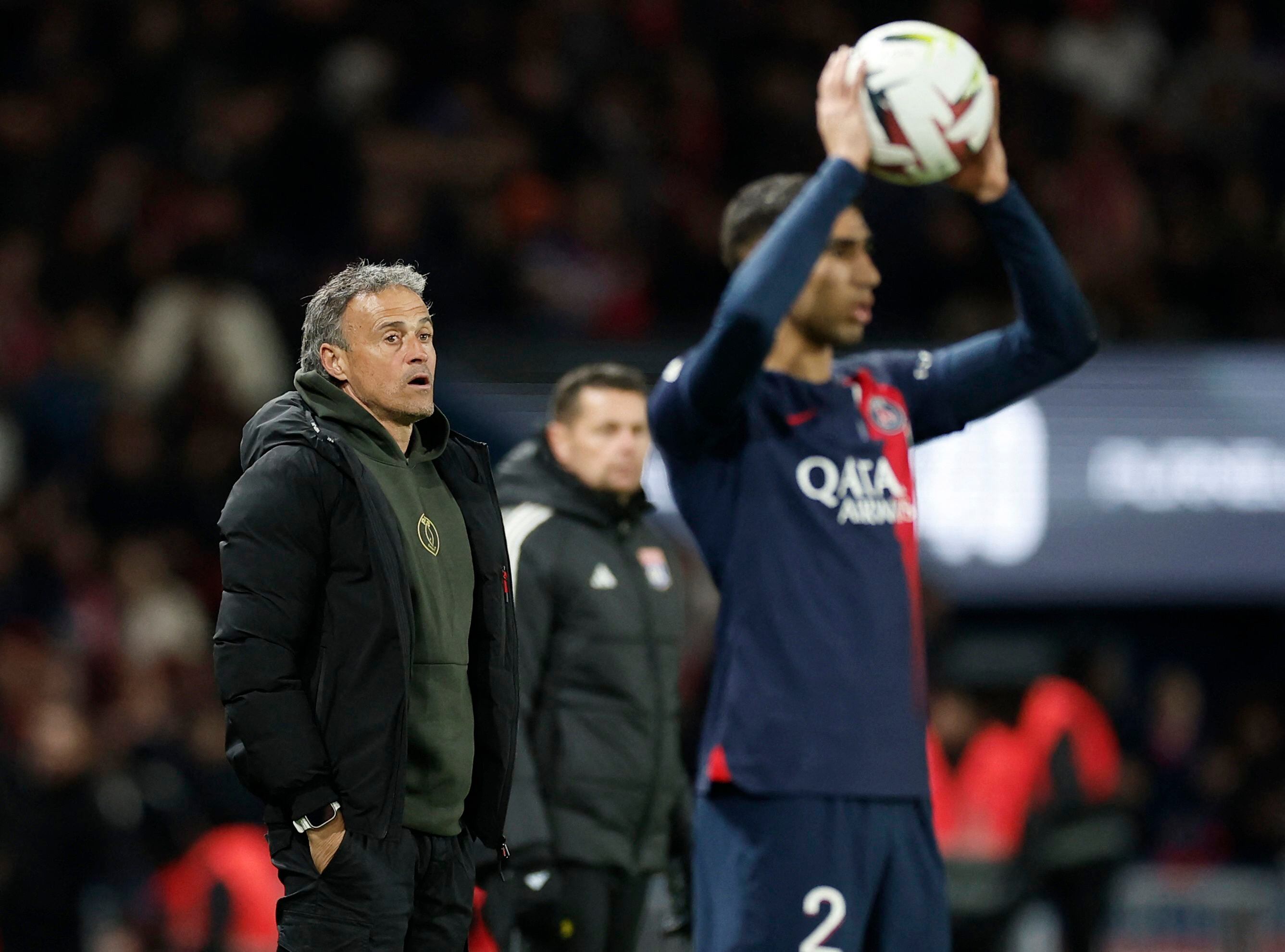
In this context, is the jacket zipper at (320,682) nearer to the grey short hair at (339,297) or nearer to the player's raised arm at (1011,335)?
the grey short hair at (339,297)

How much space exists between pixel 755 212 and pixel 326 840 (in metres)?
1.76

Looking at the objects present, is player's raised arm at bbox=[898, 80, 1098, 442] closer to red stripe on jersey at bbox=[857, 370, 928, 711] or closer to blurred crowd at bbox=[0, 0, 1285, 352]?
red stripe on jersey at bbox=[857, 370, 928, 711]

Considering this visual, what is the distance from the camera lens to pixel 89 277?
36.9 ft

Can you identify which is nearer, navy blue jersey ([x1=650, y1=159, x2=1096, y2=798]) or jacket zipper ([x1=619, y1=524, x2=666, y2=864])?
navy blue jersey ([x1=650, y1=159, x2=1096, y2=798])

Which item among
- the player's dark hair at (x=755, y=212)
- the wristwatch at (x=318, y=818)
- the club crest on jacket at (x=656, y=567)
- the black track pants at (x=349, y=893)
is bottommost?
the black track pants at (x=349, y=893)

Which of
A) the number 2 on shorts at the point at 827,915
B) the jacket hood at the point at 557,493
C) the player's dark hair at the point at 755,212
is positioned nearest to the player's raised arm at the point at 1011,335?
the player's dark hair at the point at 755,212

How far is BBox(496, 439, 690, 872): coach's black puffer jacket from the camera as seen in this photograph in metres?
5.31

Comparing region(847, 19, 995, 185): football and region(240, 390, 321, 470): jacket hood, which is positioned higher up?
region(847, 19, 995, 185): football

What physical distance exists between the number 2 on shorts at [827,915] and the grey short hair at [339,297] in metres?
1.37

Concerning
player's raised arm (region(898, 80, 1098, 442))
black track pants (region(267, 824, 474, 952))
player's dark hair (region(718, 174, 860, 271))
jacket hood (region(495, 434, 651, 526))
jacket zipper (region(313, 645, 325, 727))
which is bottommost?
black track pants (region(267, 824, 474, 952))

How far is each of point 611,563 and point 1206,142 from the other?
8037 mm

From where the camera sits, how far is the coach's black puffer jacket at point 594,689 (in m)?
5.31

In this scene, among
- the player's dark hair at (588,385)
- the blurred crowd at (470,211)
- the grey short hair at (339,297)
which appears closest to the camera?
the grey short hair at (339,297)

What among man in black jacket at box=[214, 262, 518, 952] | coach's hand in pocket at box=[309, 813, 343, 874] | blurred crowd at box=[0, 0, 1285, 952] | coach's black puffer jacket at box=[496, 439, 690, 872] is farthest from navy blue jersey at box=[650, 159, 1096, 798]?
blurred crowd at box=[0, 0, 1285, 952]
